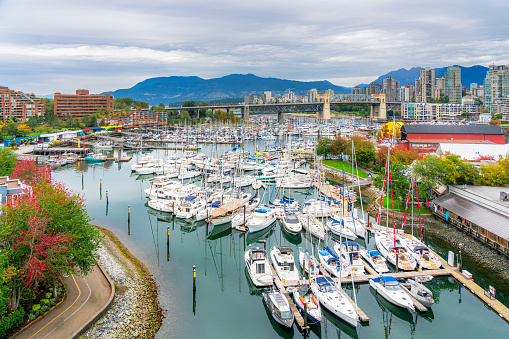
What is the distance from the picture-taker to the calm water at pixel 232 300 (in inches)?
747

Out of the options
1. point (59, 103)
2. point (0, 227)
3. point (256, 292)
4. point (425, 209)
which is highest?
point (59, 103)

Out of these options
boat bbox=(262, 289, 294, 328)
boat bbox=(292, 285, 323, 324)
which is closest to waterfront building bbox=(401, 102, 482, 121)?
boat bbox=(292, 285, 323, 324)

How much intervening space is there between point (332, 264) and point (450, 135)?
169ft

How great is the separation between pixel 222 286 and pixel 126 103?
573 ft

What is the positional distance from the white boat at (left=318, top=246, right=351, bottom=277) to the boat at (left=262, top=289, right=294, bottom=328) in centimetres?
491

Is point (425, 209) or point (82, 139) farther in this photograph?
point (82, 139)

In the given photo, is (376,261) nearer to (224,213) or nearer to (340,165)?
(224,213)

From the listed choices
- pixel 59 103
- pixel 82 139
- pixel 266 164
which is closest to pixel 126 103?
pixel 59 103

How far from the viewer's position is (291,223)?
31.8m

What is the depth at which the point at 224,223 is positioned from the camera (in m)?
33.9

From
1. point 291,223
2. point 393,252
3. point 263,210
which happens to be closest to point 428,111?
point 263,210

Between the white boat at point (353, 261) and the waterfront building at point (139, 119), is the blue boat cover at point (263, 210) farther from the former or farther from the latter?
the waterfront building at point (139, 119)

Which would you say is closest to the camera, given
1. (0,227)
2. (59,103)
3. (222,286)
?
(0,227)

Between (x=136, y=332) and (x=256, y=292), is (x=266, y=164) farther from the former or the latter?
(x=136, y=332)
